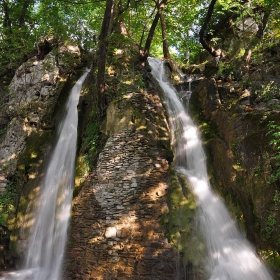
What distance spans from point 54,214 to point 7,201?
5.94 ft

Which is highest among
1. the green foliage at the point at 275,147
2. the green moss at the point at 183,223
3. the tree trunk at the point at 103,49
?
the tree trunk at the point at 103,49

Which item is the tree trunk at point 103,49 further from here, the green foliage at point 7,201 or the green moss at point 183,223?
the green foliage at point 7,201

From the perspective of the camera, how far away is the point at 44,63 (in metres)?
10.5

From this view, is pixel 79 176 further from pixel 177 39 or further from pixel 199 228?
pixel 177 39

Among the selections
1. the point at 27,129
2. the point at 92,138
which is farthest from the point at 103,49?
the point at 27,129

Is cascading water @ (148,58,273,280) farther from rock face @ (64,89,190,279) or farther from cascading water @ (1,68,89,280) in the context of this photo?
cascading water @ (1,68,89,280)

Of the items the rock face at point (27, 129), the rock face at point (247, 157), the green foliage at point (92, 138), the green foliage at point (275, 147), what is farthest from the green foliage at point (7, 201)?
the green foliage at point (275, 147)

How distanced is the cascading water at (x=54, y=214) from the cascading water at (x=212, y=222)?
10.3ft

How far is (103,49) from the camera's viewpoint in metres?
7.28

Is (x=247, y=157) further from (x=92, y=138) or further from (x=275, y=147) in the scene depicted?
(x=92, y=138)

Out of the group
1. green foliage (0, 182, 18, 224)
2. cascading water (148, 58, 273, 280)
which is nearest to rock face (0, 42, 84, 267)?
green foliage (0, 182, 18, 224)

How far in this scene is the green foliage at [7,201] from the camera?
779cm

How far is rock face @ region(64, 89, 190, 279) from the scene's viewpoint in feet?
16.9

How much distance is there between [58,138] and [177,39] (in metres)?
11.5
